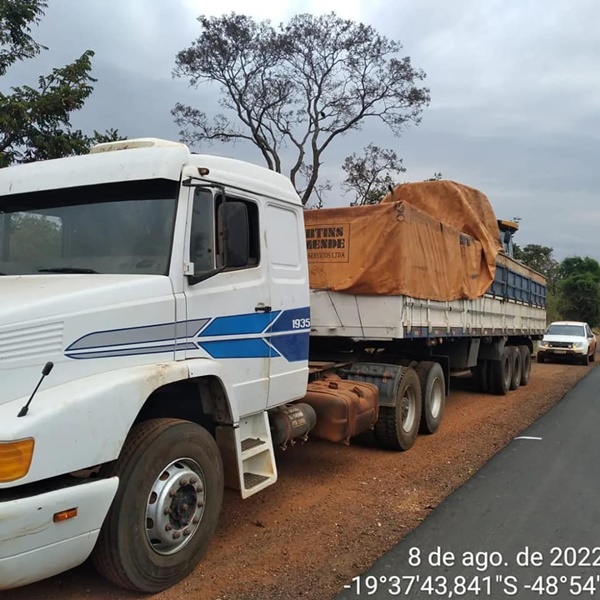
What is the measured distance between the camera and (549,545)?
14.7 feet

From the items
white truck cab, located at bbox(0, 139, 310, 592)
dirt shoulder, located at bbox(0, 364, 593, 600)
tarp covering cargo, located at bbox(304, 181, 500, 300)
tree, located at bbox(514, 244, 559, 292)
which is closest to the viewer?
white truck cab, located at bbox(0, 139, 310, 592)

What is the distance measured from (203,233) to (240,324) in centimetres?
79

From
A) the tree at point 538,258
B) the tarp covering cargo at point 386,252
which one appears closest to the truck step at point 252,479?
the tarp covering cargo at point 386,252

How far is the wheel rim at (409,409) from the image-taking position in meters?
7.45

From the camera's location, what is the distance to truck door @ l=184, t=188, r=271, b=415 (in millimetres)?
4008

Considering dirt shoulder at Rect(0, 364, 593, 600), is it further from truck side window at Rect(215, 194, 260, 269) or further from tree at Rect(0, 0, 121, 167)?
tree at Rect(0, 0, 121, 167)

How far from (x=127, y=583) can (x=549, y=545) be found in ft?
9.95

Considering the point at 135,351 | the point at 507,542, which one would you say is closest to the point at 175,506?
the point at 135,351

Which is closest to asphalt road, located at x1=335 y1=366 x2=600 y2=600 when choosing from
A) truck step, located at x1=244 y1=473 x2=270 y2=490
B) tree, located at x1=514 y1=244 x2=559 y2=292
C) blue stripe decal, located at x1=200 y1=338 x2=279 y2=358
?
truck step, located at x1=244 y1=473 x2=270 y2=490

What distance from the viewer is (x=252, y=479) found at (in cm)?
451

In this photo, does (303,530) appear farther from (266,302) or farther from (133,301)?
(133,301)

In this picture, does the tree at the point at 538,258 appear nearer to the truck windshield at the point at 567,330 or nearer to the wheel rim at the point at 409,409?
the truck windshield at the point at 567,330

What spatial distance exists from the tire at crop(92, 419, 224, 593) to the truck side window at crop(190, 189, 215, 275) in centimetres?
105

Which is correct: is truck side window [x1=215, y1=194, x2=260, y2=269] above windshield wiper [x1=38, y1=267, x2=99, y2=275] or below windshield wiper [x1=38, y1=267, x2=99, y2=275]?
above
